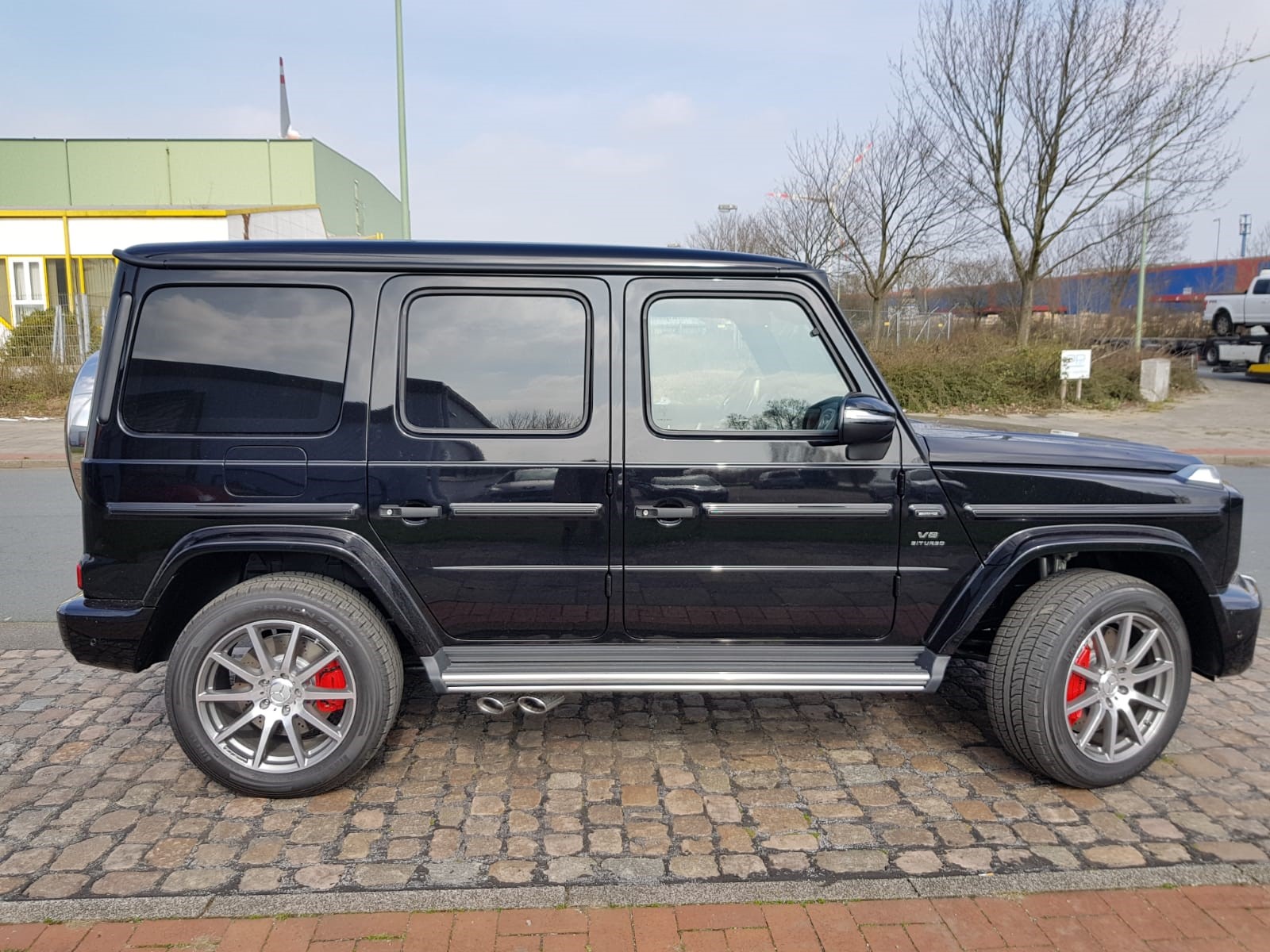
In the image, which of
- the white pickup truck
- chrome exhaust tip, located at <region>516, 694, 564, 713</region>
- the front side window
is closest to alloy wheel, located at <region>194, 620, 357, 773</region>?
chrome exhaust tip, located at <region>516, 694, 564, 713</region>

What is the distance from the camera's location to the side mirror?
125 inches

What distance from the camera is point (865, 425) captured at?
10.5 ft

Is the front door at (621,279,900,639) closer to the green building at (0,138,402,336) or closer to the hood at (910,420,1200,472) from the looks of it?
the hood at (910,420,1200,472)

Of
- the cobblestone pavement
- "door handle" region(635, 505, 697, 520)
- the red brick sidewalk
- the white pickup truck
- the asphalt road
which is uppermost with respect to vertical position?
the white pickup truck

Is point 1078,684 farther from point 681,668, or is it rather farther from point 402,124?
point 402,124

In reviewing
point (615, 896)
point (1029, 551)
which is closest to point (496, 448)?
Answer: point (615, 896)

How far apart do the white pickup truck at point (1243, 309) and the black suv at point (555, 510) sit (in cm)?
2719

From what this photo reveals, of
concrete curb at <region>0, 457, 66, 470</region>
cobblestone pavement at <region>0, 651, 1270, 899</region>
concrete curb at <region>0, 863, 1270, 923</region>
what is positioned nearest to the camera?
concrete curb at <region>0, 863, 1270, 923</region>

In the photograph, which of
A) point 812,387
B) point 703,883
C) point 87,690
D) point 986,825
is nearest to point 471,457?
point 812,387

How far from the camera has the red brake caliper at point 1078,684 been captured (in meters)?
3.34

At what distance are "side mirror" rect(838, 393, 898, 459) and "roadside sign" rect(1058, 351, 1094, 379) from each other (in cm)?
1650

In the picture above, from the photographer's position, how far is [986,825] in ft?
10.4

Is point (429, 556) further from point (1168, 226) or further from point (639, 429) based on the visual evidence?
point (1168, 226)

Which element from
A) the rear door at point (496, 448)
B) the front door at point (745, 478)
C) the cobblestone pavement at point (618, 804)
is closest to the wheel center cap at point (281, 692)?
the cobblestone pavement at point (618, 804)
